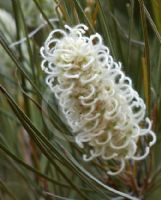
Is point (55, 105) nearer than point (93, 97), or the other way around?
point (93, 97)

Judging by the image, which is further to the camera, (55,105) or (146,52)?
(55,105)

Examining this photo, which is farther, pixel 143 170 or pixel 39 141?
pixel 143 170

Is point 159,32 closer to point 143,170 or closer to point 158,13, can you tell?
point 158,13

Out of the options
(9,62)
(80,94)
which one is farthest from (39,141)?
(9,62)

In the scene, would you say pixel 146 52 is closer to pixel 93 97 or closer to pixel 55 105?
pixel 93 97

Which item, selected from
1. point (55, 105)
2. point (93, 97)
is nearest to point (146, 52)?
point (93, 97)
